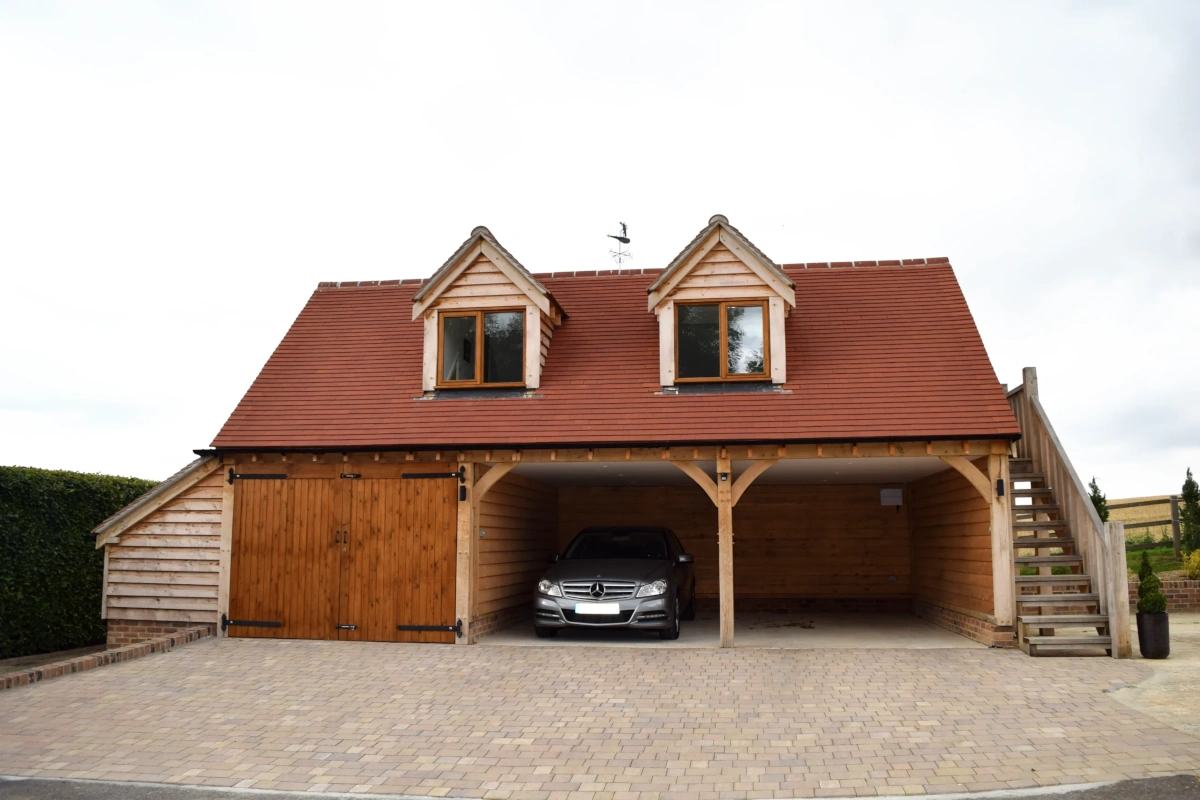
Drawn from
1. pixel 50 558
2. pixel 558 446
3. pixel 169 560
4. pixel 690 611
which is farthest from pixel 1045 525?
pixel 50 558

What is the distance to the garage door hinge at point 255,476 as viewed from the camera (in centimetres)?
1230

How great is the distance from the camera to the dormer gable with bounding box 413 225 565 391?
42.6ft

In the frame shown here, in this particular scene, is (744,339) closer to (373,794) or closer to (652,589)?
(652,589)

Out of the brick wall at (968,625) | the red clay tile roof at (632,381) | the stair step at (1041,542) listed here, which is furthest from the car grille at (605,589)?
the stair step at (1041,542)

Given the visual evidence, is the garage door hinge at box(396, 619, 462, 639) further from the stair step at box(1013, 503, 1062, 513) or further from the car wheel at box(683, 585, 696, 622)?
the stair step at box(1013, 503, 1062, 513)

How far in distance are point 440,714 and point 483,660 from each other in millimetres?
2581

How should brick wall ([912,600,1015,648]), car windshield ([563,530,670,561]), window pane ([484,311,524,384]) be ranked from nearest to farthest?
brick wall ([912,600,1015,648]) → car windshield ([563,530,670,561]) → window pane ([484,311,524,384])

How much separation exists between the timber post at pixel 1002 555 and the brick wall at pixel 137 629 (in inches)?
392

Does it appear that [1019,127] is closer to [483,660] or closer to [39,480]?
[483,660]

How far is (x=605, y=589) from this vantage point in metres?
11.5

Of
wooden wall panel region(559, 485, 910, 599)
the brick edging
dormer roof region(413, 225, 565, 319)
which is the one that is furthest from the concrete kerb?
wooden wall panel region(559, 485, 910, 599)

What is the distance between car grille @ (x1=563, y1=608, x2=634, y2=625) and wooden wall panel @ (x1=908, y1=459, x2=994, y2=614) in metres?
4.40

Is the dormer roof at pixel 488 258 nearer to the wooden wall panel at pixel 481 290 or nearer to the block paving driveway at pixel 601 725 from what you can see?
the wooden wall panel at pixel 481 290

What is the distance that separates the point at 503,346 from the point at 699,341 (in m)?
2.81
